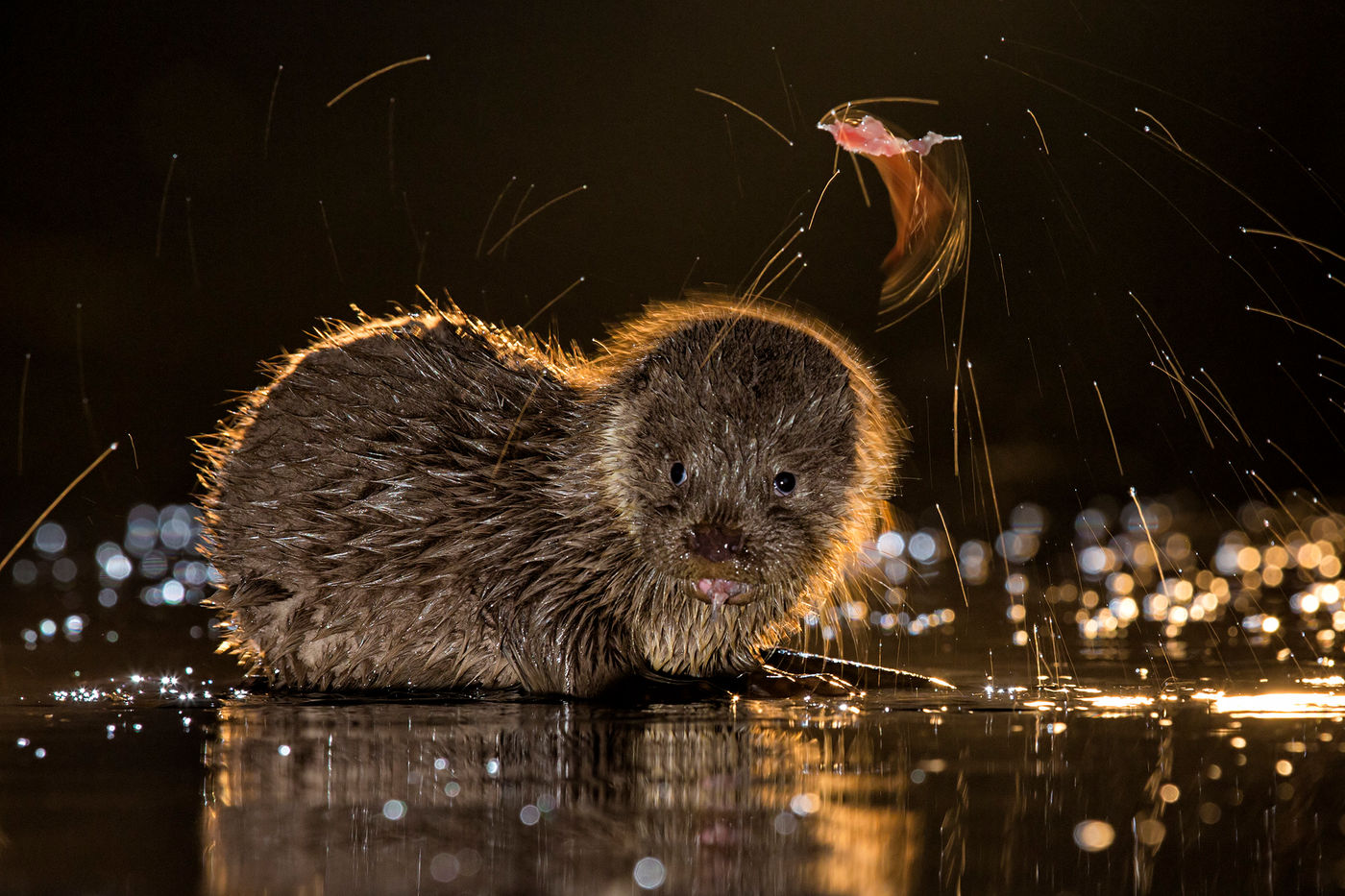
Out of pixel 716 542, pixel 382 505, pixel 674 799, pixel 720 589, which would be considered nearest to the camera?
pixel 674 799

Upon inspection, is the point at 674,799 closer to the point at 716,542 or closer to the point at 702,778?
the point at 702,778

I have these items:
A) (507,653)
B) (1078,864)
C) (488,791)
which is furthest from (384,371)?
(1078,864)

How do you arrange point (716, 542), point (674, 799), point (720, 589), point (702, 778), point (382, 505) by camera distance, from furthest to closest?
point (382, 505) → point (720, 589) → point (716, 542) → point (702, 778) → point (674, 799)

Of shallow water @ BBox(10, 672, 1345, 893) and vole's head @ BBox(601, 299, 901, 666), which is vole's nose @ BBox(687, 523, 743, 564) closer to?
vole's head @ BBox(601, 299, 901, 666)

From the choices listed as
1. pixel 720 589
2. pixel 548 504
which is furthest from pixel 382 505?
pixel 720 589

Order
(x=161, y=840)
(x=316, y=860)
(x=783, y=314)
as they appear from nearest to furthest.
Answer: (x=316, y=860)
(x=161, y=840)
(x=783, y=314)

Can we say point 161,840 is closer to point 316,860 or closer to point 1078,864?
point 316,860
